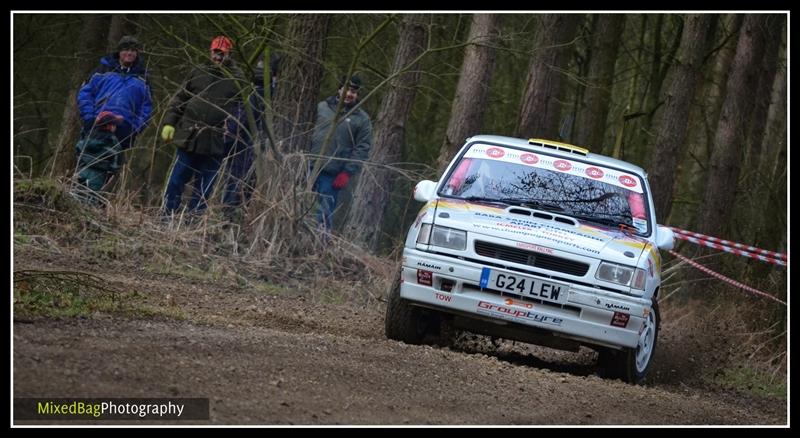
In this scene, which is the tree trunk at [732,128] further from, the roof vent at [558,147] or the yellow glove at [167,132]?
the yellow glove at [167,132]

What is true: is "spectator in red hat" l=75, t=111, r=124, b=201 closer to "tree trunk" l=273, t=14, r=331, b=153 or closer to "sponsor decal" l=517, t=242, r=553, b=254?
"tree trunk" l=273, t=14, r=331, b=153

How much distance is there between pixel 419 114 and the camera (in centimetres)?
2403

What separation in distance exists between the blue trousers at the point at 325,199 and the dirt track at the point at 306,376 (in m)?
3.96

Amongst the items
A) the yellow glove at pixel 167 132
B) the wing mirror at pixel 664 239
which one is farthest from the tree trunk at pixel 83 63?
the wing mirror at pixel 664 239

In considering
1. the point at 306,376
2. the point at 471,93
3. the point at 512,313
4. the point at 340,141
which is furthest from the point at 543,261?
the point at 471,93

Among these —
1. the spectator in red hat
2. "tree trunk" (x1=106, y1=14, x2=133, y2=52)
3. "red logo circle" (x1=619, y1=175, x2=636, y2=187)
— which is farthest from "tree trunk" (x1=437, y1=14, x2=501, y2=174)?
"tree trunk" (x1=106, y1=14, x2=133, y2=52)

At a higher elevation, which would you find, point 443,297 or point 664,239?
point 664,239

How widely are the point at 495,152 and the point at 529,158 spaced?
0.29m

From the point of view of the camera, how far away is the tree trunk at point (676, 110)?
712 inches

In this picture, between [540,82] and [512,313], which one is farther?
[540,82]

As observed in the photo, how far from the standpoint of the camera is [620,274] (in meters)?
8.97

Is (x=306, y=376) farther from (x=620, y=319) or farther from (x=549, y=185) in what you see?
(x=549, y=185)

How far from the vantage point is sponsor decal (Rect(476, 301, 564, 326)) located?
8883 mm

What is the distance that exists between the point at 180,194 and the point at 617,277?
255 inches
